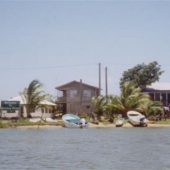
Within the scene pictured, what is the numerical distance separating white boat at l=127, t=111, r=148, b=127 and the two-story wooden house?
1967cm

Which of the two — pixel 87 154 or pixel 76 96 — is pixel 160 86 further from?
pixel 87 154

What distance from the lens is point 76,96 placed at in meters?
85.3

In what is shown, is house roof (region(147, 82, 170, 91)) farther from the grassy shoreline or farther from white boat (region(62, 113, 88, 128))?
white boat (region(62, 113, 88, 128))

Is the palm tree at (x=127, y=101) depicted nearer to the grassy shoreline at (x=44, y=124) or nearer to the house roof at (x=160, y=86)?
the grassy shoreline at (x=44, y=124)

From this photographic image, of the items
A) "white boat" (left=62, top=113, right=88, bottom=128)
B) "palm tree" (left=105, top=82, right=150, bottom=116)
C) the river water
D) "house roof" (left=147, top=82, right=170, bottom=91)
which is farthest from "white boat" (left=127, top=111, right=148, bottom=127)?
the river water

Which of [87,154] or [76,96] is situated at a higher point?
[76,96]

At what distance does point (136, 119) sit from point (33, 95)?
17781mm

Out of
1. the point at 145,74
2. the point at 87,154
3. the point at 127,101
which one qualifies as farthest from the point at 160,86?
the point at 87,154

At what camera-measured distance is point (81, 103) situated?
8275cm

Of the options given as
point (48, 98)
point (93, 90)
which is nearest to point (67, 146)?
point (48, 98)

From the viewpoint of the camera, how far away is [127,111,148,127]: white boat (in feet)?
211

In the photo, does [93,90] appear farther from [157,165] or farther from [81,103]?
[157,165]

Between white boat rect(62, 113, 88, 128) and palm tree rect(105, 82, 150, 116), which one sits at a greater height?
palm tree rect(105, 82, 150, 116)

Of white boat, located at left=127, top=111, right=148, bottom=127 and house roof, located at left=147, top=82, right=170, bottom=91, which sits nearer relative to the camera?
white boat, located at left=127, top=111, right=148, bottom=127
